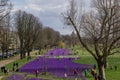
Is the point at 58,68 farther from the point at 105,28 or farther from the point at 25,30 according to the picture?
the point at 25,30

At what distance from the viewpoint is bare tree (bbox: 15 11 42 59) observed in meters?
94.4

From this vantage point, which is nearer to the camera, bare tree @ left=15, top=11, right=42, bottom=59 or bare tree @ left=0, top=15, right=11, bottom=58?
bare tree @ left=0, top=15, right=11, bottom=58

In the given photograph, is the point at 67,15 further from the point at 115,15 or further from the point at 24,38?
the point at 24,38

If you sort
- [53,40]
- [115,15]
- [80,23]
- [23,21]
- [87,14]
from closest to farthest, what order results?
[115,15] < [80,23] < [87,14] < [23,21] < [53,40]

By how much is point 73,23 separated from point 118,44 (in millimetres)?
5117

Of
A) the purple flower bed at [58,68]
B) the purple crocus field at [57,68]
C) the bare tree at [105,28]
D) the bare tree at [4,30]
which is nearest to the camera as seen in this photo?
the bare tree at [105,28]

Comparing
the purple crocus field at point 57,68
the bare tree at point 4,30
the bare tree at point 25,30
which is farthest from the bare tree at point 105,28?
the bare tree at point 25,30

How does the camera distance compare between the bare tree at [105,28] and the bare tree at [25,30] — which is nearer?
the bare tree at [105,28]

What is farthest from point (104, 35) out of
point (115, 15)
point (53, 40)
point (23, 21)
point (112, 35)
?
point (53, 40)

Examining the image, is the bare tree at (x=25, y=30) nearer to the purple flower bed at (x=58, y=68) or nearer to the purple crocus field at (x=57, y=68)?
the purple crocus field at (x=57, y=68)

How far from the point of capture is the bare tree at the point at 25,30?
9438cm

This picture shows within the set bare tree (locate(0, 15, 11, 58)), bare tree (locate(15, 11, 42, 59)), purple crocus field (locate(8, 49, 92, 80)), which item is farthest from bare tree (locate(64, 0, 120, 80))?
bare tree (locate(15, 11, 42, 59))

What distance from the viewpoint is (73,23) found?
30516 mm

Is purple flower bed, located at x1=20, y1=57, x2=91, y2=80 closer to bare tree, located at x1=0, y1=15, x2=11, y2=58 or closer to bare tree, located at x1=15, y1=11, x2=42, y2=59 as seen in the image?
bare tree, located at x1=0, y1=15, x2=11, y2=58
